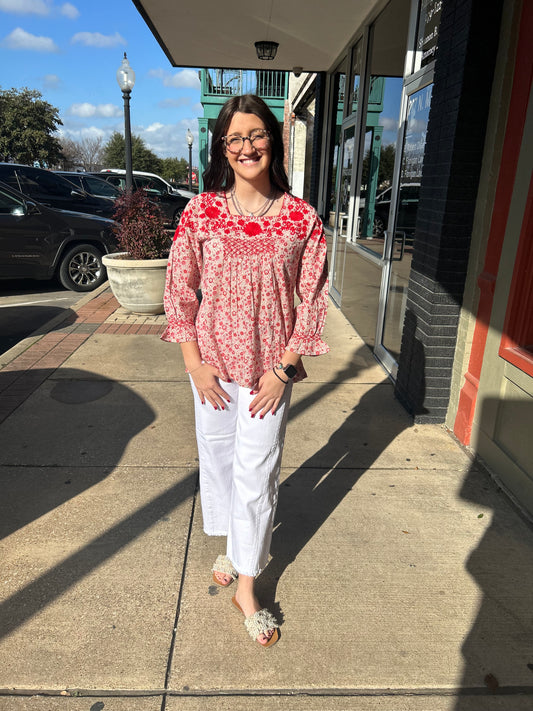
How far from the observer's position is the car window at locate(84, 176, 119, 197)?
14422 millimetres

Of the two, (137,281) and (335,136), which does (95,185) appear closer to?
(335,136)

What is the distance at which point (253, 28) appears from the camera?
699cm

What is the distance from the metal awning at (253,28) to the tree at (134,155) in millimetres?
40334

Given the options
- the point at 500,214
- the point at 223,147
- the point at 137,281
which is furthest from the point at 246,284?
the point at 137,281

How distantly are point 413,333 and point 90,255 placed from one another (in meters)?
6.32

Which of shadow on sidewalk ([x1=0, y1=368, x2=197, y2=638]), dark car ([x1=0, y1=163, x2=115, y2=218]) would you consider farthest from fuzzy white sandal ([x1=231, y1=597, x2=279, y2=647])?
dark car ([x1=0, y1=163, x2=115, y2=218])

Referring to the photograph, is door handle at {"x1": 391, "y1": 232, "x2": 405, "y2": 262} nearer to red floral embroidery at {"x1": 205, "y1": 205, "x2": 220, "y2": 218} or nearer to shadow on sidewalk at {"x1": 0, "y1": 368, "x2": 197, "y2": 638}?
shadow on sidewalk at {"x1": 0, "y1": 368, "x2": 197, "y2": 638}

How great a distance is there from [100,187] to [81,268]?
21.8 feet

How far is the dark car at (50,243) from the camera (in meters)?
8.28

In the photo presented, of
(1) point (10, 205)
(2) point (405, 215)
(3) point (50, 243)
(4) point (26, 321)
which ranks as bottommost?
(4) point (26, 321)

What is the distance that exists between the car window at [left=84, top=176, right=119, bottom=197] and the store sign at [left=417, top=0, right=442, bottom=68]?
11.2m

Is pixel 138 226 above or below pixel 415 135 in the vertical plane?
below

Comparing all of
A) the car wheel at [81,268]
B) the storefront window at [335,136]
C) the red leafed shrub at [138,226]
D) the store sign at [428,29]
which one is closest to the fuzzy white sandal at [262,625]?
the store sign at [428,29]

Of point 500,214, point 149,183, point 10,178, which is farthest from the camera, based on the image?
point 149,183
